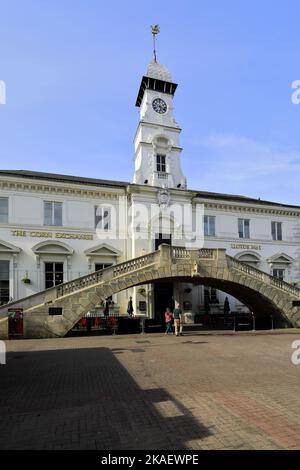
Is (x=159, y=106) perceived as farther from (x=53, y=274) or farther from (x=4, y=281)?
(x=4, y=281)

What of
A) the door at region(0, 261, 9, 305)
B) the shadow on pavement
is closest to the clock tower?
the door at region(0, 261, 9, 305)

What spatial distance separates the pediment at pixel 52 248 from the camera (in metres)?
25.6

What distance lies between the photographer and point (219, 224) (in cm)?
3194

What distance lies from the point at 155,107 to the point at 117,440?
1189 inches

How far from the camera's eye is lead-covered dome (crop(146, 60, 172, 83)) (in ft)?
108

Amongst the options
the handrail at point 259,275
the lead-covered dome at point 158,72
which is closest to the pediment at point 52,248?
the handrail at point 259,275

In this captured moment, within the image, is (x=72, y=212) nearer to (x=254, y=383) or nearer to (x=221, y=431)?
(x=254, y=383)

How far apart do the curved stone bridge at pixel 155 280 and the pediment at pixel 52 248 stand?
18.5ft

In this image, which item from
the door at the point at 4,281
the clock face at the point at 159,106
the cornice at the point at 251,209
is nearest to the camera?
the door at the point at 4,281

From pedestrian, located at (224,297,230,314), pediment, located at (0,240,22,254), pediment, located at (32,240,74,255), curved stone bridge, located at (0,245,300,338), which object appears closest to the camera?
curved stone bridge, located at (0,245,300,338)

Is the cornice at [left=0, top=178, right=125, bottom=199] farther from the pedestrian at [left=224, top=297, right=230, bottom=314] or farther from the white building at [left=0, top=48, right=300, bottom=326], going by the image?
the pedestrian at [left=224, top=297, right=230, bottom=314]

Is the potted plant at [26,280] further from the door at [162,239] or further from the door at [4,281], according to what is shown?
the door at [162,239]

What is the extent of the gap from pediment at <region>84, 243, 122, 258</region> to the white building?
2.9 inches
